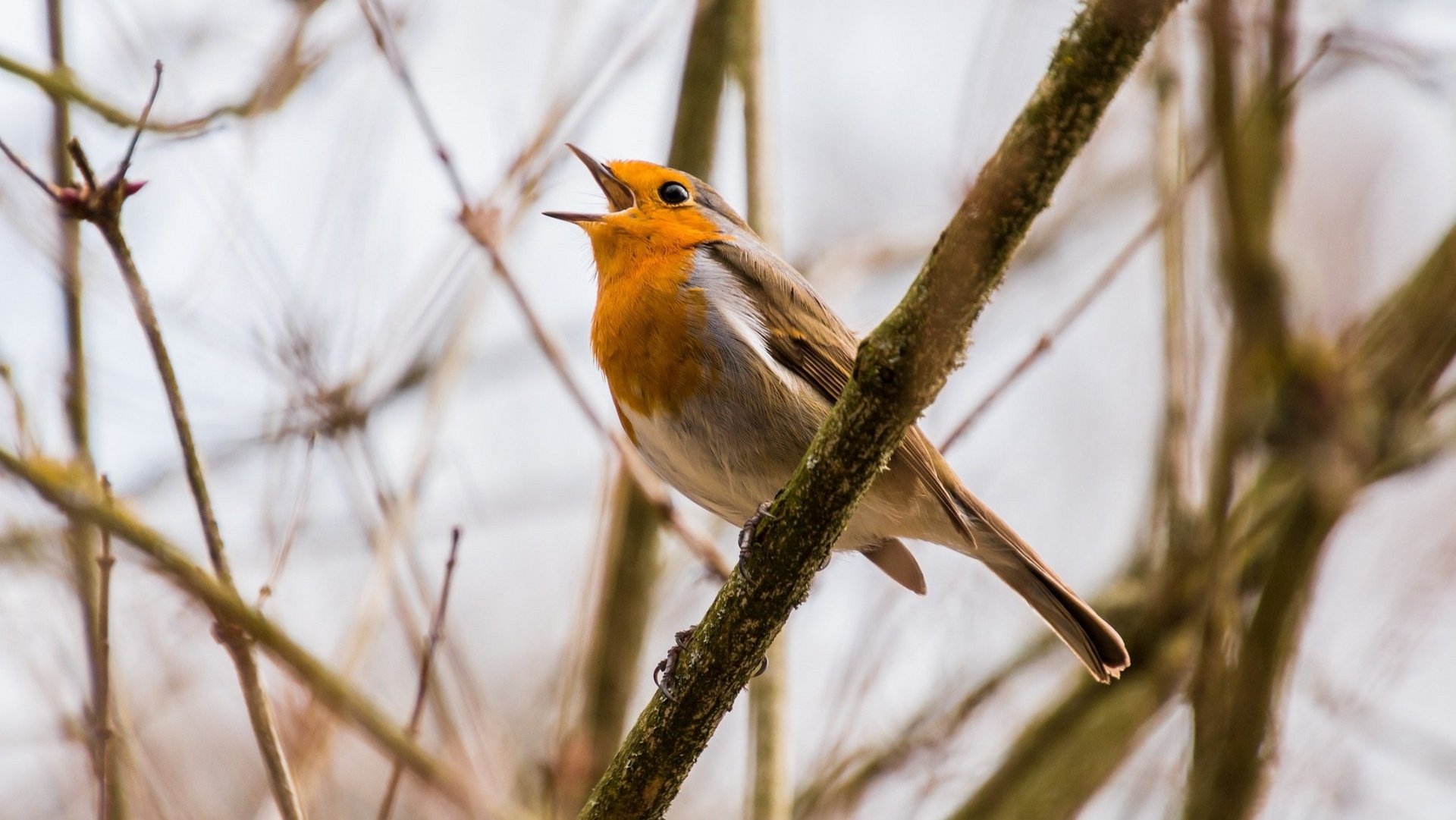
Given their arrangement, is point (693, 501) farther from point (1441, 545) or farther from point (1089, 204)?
Result: point (1089, 204)

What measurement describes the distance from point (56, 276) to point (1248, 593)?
3470mm

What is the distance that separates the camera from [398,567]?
3748 millimetres

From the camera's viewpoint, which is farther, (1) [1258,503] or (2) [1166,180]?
(2) [1166,180]

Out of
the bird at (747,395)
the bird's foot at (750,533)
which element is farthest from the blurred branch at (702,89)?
the bird's foot at (750,533)

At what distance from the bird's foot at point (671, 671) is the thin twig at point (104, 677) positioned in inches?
43.4

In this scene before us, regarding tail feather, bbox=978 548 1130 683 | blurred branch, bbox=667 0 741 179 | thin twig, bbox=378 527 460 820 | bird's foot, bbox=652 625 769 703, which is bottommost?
tail feather, bbox=978 548 1130 683

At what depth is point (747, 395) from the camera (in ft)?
11.3

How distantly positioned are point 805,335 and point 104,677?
2.06 metres

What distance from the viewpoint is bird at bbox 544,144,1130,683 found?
3449 millimetres

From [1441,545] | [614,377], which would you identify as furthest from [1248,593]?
[614,377]

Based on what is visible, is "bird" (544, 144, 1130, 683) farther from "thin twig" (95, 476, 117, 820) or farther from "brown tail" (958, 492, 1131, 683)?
"thin twig" (95, 476, 117, 820)

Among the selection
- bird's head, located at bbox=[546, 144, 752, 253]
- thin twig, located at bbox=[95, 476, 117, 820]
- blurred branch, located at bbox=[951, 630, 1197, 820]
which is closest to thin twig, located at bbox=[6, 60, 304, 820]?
thin twig, located at bbox=[95, 476, 117, 820]

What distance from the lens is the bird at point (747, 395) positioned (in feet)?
11.3

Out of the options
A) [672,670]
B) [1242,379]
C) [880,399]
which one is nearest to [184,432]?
[672,670]
